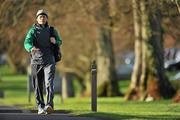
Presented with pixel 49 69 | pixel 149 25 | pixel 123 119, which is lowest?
pixel 123 119

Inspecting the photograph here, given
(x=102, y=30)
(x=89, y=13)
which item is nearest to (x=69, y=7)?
(x=89, y=13)

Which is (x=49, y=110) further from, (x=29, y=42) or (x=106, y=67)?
(x=106, y=67)

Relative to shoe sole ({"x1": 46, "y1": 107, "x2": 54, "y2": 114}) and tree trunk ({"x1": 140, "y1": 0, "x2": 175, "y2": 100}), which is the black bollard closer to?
shoe sole ({"x1": 46, "y1": 107, "x2": 54, "y2": 114})

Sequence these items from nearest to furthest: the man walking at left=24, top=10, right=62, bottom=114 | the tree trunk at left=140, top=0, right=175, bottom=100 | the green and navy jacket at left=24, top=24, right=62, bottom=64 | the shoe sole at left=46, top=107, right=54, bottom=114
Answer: the shoe sole at left=46, top=107, right=54, bottom=114 < the man walking at left=24, top=10, right=62, bottom=114 < the green and navy jacket at left=24, top=24, right=62, bottom=64 < the tree trunk at left=140, top=0, right=175, bottom=100

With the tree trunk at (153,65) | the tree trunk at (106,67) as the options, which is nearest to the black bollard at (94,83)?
the tree trunk at (153,65)

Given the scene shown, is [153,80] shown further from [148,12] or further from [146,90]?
[148,12]

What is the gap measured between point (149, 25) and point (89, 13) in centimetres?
585

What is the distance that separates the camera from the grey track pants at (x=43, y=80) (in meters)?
16.4

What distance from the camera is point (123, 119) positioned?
633 inches

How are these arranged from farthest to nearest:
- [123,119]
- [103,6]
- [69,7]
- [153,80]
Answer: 1. [69,7]
2. [103,6]
3. [153,80]
4. [123,119]

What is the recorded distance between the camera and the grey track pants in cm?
1639

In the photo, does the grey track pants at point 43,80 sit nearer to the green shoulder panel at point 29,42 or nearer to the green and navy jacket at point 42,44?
the green and navy jacket at point 42,44

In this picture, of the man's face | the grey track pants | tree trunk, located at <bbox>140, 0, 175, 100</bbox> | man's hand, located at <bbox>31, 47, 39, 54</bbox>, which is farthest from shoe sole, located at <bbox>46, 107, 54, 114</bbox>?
tree trunk, located at <bbox>140, 0, 175, 100</bbox>

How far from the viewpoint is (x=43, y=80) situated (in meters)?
16.8
